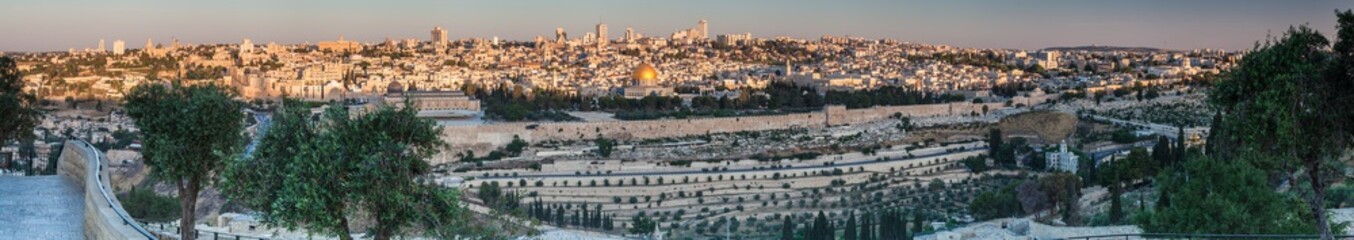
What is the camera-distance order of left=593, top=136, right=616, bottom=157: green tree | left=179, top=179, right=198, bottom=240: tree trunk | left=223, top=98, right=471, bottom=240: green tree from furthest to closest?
left=593, top=136, right=616, bottom=157: green tree < left=179, top=179, right=198, bottom=240: tree trunk < left=223, top=98, right=471, bottom=240: green tree

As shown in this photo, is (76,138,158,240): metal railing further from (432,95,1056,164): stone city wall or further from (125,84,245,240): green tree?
(432,95,1056,164): stone city wall

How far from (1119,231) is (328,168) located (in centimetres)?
1010

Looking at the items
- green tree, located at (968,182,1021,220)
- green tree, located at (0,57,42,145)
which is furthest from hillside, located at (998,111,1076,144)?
green tree, located at (0,57,42,145)

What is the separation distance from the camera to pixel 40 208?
37.7 ft

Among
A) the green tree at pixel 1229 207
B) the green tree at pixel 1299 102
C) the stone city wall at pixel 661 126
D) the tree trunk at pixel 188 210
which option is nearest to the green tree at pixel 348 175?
the tree trunk at pixel 188 210

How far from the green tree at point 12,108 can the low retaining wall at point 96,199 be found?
82 cm

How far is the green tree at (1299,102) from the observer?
8.95 m

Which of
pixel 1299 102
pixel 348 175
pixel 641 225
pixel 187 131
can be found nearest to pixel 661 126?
pixel 641 225

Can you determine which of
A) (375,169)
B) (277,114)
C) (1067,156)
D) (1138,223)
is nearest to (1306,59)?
(1138,223)

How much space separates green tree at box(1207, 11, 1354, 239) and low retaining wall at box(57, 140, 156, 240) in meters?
7.01

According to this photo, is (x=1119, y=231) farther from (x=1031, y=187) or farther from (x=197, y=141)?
(x=197, y=141)

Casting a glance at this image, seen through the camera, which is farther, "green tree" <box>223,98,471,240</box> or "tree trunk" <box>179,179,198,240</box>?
"tree trunk" <box>179,179,198,240</box>

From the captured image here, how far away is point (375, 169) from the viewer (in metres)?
8.16

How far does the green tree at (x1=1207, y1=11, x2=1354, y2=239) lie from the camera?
29.3 feet
